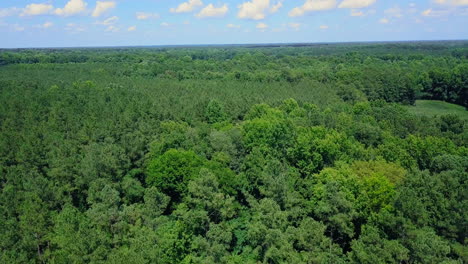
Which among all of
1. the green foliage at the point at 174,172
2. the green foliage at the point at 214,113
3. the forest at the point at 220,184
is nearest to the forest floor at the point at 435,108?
the forest at the point at 220,184

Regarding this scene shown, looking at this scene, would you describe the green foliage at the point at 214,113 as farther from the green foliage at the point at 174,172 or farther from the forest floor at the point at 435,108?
the forest floor at the point at 435,108

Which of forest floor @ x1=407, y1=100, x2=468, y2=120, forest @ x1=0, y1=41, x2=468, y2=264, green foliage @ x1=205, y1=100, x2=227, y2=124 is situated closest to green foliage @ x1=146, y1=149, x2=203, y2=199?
forest @ x1=0, y1=41, x2=468, y2=264

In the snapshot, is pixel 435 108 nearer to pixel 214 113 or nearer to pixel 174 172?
pixel 214 113

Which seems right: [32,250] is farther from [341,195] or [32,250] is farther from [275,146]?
[275,146]

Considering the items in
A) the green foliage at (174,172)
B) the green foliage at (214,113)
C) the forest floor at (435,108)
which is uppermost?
the green foliage at (214,113)

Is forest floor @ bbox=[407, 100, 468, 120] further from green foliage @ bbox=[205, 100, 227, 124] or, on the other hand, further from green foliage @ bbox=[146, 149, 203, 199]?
green foliage @ bbox=[146, 149, 203, 199]

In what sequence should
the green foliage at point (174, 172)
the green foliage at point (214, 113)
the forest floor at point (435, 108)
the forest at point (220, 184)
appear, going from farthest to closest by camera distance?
the forest floor at point (435, 108) → the green foliage at point (214, 113) → the green foliage at point (174, 172) → the forest at point (220, 184)
